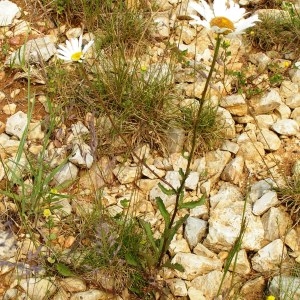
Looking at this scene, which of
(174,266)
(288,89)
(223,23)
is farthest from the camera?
(288,89)

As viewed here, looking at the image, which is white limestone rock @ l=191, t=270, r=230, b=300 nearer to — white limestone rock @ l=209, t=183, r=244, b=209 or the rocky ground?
the rocky ground

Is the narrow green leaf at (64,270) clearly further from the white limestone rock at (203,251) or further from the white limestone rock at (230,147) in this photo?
the white limestone rock at (230,147)

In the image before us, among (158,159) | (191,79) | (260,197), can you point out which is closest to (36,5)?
(191,79)

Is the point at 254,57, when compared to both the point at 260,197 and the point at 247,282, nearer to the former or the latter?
the point at 260,197

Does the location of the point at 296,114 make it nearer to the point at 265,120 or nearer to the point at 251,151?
the point at 265,120

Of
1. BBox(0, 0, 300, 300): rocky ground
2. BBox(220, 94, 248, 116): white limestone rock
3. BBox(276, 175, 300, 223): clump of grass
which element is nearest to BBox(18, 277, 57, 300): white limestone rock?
BBox(0, 0, 300, 300): rocky ground

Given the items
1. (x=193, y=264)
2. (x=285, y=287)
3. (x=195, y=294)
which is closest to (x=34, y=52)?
(x=193, y=264)

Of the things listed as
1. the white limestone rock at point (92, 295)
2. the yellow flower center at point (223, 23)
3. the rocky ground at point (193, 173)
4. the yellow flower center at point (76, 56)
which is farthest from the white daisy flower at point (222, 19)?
the white limestone rock at point (92, 295)
